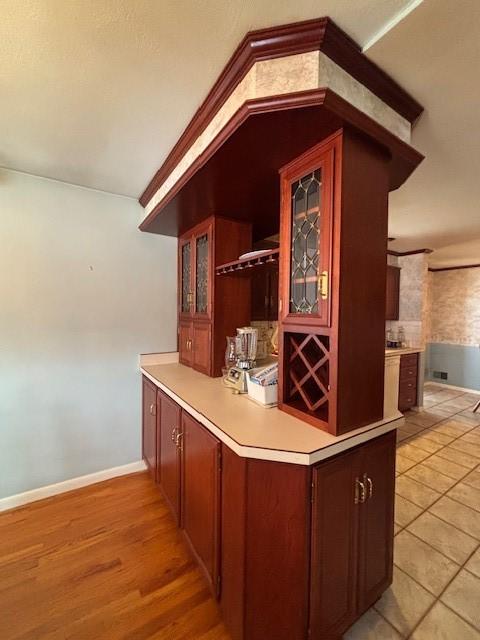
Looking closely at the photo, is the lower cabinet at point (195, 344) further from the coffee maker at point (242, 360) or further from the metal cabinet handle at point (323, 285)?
the metal cabinet handle at point (323, 285)

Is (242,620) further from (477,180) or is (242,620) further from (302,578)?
(477,180)

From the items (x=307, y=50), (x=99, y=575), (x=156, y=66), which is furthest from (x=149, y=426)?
→ (x=307, y=50)

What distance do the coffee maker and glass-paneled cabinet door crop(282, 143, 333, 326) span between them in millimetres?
534

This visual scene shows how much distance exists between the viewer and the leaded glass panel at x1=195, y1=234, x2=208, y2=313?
2.15 meters

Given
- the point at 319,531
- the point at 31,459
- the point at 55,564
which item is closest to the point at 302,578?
the point at 319,531

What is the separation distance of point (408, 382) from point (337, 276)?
3.80 metres

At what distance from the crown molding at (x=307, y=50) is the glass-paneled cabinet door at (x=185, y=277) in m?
1.22

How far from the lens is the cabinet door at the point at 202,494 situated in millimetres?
1231

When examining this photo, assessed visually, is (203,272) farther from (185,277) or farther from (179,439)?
(179,439)

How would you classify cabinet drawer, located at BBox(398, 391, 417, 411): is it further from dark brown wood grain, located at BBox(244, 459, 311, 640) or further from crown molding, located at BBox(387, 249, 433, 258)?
dark brown wood grain, located at BBox(244, 459, 311, 640)

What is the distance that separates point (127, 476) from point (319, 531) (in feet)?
6.40

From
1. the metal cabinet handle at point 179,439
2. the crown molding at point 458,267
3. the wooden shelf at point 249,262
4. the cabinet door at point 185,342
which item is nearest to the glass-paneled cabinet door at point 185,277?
the cabinet door at point 185,342

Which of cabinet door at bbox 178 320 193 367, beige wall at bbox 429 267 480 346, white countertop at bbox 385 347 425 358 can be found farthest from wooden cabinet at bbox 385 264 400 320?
cabinet door at bbox 178 320 193 367

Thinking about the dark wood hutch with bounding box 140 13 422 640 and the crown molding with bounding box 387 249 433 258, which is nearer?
the dark wood hutch with bounding box 140 13 422 640
